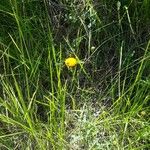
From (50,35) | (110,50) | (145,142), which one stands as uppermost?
(50,35)

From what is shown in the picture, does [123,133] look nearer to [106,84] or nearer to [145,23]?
[106,84]

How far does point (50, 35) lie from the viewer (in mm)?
1847

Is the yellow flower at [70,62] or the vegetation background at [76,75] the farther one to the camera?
the yellow flower at [70,62]

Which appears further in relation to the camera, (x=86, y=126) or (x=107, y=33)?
(x=107, y=33)

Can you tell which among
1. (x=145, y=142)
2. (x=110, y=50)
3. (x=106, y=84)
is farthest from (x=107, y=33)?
(x=145, y=142)

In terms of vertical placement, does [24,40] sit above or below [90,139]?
above

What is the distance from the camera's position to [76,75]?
6.31ft

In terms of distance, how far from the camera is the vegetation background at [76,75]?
70.3 inches

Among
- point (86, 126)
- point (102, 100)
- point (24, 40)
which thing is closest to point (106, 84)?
point (102, 100)

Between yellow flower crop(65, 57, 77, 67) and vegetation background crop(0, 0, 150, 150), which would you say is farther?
yellow flower crop(65, 57, 77, 67)

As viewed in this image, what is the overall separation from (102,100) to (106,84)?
0.23 ft

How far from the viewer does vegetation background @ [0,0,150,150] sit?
1.79m

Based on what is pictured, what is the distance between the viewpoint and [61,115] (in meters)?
1.81

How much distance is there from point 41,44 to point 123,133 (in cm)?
51
